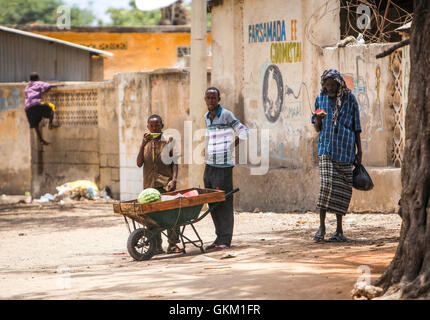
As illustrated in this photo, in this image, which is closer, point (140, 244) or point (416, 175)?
point (416, 175)

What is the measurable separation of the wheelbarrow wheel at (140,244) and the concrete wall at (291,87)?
380cm

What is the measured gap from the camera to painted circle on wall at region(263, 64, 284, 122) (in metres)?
11.3

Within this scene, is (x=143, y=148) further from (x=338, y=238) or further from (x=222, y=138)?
(x=338, y=238)

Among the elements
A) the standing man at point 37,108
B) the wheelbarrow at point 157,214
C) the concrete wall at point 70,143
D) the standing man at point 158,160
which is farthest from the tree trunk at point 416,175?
the standing man at point 37,108

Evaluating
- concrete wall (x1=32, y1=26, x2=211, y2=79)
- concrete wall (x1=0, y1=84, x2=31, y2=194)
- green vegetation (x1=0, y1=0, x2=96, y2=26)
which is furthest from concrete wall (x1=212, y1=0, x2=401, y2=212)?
green vegetation (x1=0, y1=0, x2=96, y2=26)

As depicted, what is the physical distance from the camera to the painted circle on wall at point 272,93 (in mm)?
11270

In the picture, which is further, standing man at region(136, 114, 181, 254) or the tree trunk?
standing man at region(136, 114, 181, 254)

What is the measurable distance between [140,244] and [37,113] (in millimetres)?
8293

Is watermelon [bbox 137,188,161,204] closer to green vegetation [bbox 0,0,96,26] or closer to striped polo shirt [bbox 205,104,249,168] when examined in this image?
striped polo shirt [bbox 205,104,249,168]

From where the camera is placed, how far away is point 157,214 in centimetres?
730

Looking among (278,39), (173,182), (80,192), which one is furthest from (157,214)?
(80,192)

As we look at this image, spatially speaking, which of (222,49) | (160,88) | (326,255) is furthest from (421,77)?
(160,88)

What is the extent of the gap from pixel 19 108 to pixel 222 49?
6.23m

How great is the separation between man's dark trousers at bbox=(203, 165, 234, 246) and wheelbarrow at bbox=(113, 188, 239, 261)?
139 millimetres
